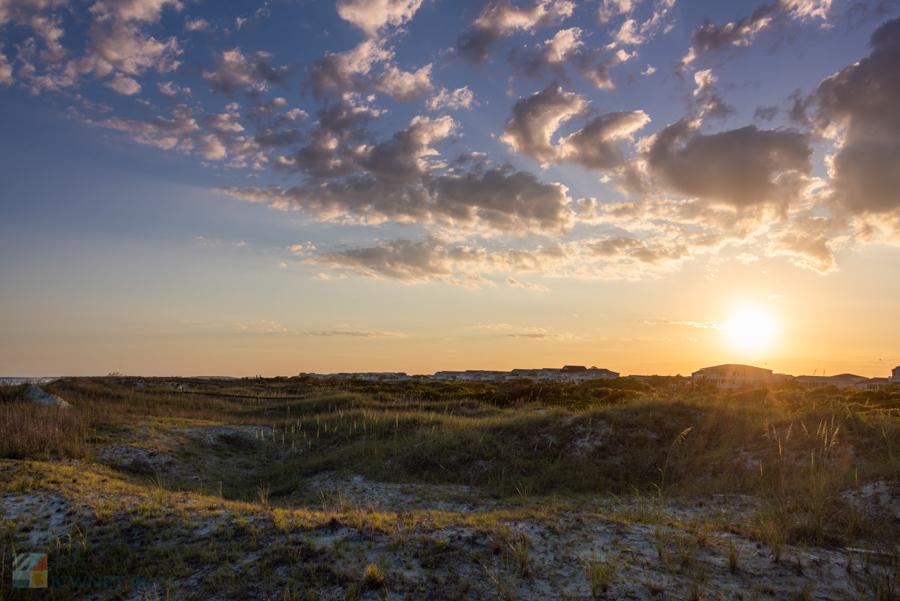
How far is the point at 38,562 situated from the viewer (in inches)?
308

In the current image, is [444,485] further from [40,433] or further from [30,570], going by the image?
[40,433]

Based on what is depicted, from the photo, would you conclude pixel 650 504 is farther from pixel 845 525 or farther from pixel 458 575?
pixel 458 575

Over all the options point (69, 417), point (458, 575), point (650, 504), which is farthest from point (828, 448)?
point (69, 417)

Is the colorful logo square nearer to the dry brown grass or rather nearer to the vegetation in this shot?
the vegetation

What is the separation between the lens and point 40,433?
1558 centimetres

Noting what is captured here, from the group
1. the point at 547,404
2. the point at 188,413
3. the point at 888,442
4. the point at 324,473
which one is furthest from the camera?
the point at 547,404

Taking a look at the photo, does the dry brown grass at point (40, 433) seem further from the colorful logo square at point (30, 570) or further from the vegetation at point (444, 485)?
the colorful logo square at point (30, 570)

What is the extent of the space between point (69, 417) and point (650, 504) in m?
18.9

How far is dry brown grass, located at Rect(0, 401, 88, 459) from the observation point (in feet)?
47.9

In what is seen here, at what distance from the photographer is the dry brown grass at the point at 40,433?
14.6 m

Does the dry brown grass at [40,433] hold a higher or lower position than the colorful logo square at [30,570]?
higher

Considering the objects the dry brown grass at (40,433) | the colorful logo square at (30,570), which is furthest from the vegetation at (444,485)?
the colorful logo square at (30,570)

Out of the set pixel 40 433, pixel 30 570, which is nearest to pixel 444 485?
pixel 30 570

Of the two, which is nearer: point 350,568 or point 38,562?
point 350,568
